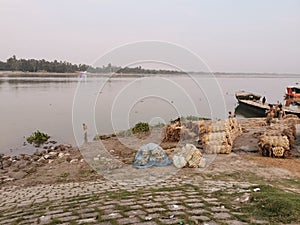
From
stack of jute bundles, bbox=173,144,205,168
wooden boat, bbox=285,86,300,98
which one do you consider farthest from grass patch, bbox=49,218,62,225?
wooden boat, bbox=285,86,300,98

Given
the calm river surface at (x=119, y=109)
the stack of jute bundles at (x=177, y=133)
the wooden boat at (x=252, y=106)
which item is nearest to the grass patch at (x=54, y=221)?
the calm river surface at (x=119, y=109)

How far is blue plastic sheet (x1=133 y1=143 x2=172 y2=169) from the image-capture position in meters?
8.38

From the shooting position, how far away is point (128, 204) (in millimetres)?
4664

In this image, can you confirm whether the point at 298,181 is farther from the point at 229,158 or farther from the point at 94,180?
the point at 94,180

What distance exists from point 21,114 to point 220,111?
60.0 feet

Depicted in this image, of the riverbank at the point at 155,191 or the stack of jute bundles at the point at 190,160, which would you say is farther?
the stack of jute bundles at the point at 190,160

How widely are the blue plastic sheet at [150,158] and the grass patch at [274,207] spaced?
407 cm

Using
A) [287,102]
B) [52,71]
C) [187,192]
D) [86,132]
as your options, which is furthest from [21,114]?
[52,71]

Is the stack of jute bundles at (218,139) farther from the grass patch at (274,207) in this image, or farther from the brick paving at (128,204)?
the grass patch at (274,207)

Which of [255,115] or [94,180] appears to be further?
[255,115]

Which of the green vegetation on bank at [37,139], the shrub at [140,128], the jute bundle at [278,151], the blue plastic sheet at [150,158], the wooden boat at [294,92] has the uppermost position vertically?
the wooden boat at [294,92]

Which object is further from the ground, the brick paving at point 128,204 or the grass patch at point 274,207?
the grass patch at point 274,207

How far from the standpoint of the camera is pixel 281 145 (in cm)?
936

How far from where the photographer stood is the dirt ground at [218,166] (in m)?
7.74
